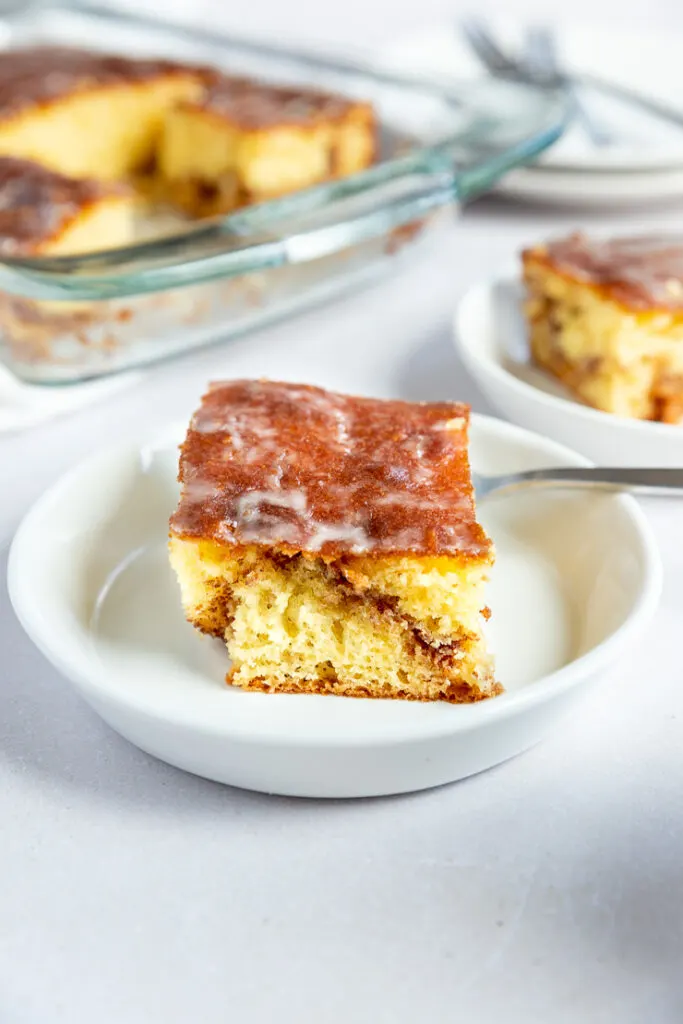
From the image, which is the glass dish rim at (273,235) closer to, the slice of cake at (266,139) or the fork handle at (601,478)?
the slice of cake at (266,139)

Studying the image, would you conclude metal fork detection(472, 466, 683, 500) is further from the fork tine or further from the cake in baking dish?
the fork tine

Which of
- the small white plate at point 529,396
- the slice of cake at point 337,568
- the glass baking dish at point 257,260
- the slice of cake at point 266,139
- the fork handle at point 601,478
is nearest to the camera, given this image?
the slice of cake at point 337,568

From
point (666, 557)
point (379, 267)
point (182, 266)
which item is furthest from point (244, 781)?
point (379, 267)

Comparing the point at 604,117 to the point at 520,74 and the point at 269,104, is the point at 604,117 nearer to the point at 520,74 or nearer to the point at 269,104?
the point at 520,74

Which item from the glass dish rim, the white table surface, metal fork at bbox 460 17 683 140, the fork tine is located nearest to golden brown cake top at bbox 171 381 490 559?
the white table surface

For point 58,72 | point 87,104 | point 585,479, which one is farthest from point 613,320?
point 58,72

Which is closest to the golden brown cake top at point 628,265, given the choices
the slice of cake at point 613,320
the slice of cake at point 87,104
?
the slice of cake at point 613,320
